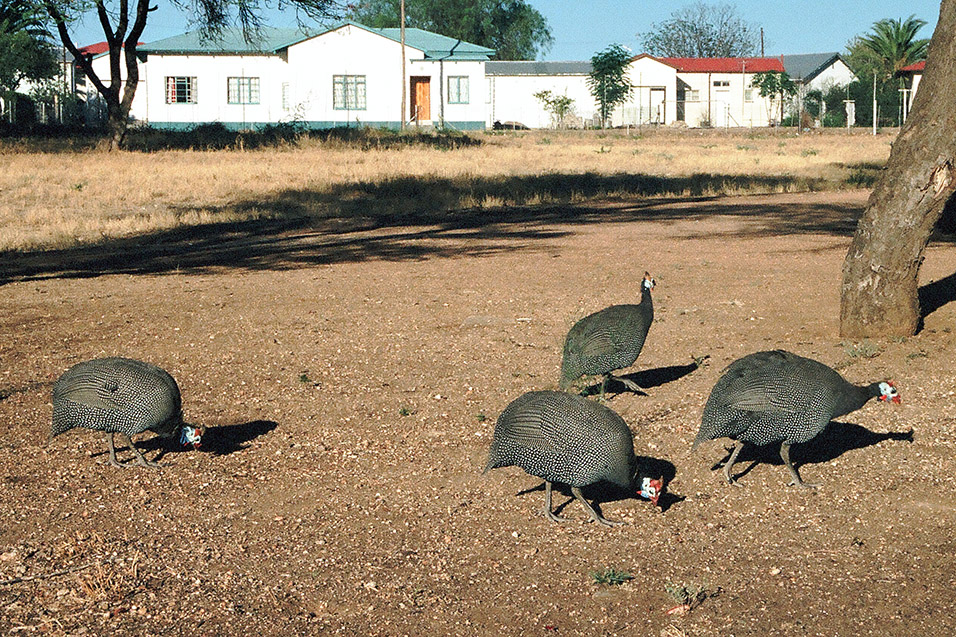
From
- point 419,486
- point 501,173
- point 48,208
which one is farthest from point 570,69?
point 419,486

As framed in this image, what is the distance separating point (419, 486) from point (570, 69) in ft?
195

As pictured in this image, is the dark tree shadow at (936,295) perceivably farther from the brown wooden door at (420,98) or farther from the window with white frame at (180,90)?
the window with white frame at (180,90)

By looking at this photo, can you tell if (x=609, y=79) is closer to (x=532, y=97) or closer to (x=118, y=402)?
(x=532, y=97)

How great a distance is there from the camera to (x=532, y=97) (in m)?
61.5

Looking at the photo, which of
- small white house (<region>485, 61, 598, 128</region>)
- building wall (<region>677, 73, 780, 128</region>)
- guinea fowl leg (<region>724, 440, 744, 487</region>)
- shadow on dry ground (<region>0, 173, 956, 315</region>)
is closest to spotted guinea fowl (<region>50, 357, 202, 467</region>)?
guinea fowl leg (<region>724, 440, 744, 487</region>)

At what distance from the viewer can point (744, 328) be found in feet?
32.7

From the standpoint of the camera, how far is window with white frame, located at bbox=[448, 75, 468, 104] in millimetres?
52188

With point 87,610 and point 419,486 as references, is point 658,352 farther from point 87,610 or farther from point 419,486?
point 87,610

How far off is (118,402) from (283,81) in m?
46.1

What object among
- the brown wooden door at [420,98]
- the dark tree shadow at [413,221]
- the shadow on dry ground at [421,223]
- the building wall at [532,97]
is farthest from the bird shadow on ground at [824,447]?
the building wall at [532,97]

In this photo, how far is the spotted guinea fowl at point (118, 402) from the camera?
21.2 feet

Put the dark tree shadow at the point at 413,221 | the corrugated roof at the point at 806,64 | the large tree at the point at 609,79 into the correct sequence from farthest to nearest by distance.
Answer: the corrugated roof at the point at 806,64
the large tree at the point at 609,79
the dark tree shadow at the point at 413,221

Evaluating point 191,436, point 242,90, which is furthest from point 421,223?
point 242,90

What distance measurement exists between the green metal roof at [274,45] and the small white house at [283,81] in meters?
0.06
